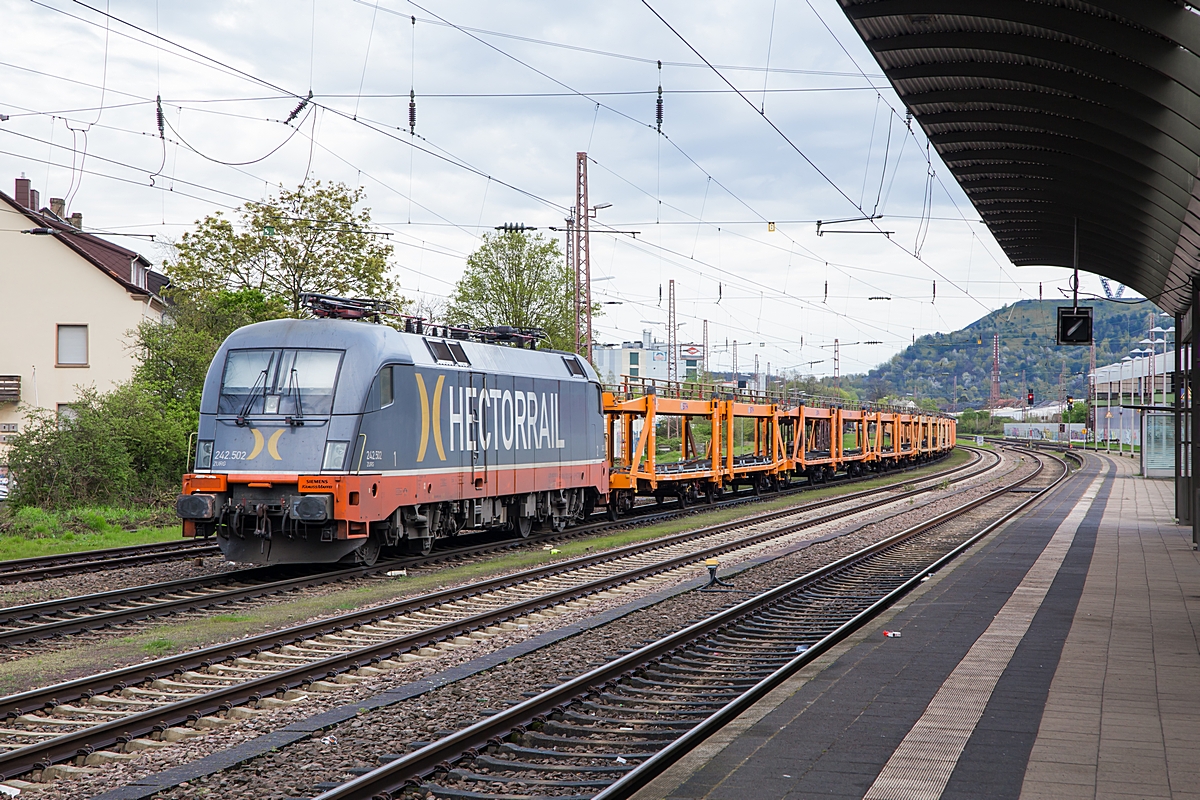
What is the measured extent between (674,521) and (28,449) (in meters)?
14.9

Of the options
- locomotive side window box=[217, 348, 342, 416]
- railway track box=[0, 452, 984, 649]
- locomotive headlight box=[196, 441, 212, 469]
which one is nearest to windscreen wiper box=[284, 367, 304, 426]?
locomotive side window box=[217, 348, 342, 416]

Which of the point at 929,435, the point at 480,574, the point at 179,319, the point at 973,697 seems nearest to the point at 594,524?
the point at 480,574

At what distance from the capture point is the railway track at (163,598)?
11680 mm

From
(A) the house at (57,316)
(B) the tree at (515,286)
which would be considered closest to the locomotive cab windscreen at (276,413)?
(A) the house at (57,316)

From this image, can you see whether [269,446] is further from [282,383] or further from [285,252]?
[285,252]

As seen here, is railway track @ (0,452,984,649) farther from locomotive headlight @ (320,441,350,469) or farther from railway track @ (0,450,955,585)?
railway track @ (0,450,955,585)

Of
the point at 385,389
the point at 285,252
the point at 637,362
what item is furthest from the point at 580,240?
the point at 637,362

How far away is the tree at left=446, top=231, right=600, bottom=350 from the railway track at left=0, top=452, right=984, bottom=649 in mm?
30550

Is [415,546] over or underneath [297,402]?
underneath

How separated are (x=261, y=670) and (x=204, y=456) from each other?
6.93 meters

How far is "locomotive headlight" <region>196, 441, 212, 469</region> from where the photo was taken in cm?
1586

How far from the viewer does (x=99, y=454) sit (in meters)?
24.9

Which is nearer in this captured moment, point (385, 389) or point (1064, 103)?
point (1064, 103)

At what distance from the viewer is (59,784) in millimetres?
6617
